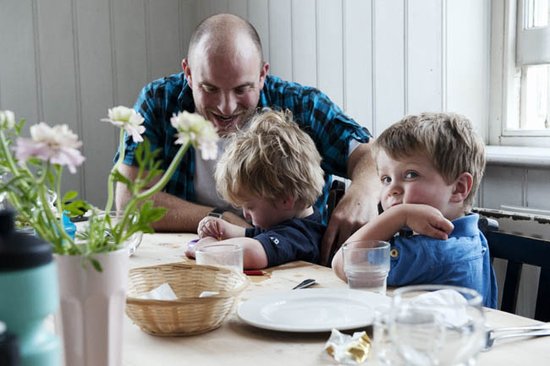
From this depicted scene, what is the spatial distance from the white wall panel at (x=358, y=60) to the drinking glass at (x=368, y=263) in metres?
1.35

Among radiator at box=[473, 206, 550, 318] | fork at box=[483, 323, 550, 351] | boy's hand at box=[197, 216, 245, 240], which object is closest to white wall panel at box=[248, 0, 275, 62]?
radiator at box=[473, 206, 550, 318]

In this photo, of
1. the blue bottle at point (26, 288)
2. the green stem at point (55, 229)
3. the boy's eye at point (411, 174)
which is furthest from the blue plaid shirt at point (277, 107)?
the blue bottle at point (26, 288)

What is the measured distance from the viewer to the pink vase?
0.72 metres

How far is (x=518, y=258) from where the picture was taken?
1.40 meters

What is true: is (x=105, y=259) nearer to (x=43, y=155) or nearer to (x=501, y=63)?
(x=43, y=155)

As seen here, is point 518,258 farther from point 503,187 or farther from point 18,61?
point 18,61

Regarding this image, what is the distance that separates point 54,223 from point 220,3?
2.69 m

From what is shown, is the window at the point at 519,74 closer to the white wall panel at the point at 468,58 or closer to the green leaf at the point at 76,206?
the white wall panel at the point at 468,58

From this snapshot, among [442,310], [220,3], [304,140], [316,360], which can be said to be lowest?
[316,360]

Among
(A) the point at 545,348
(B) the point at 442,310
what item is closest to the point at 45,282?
(B) the point at 442,310

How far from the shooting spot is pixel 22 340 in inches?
21.5

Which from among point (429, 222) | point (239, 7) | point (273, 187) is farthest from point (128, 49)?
point (429, 222)

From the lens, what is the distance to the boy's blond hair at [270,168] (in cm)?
160

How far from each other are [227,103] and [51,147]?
56.6 inches
